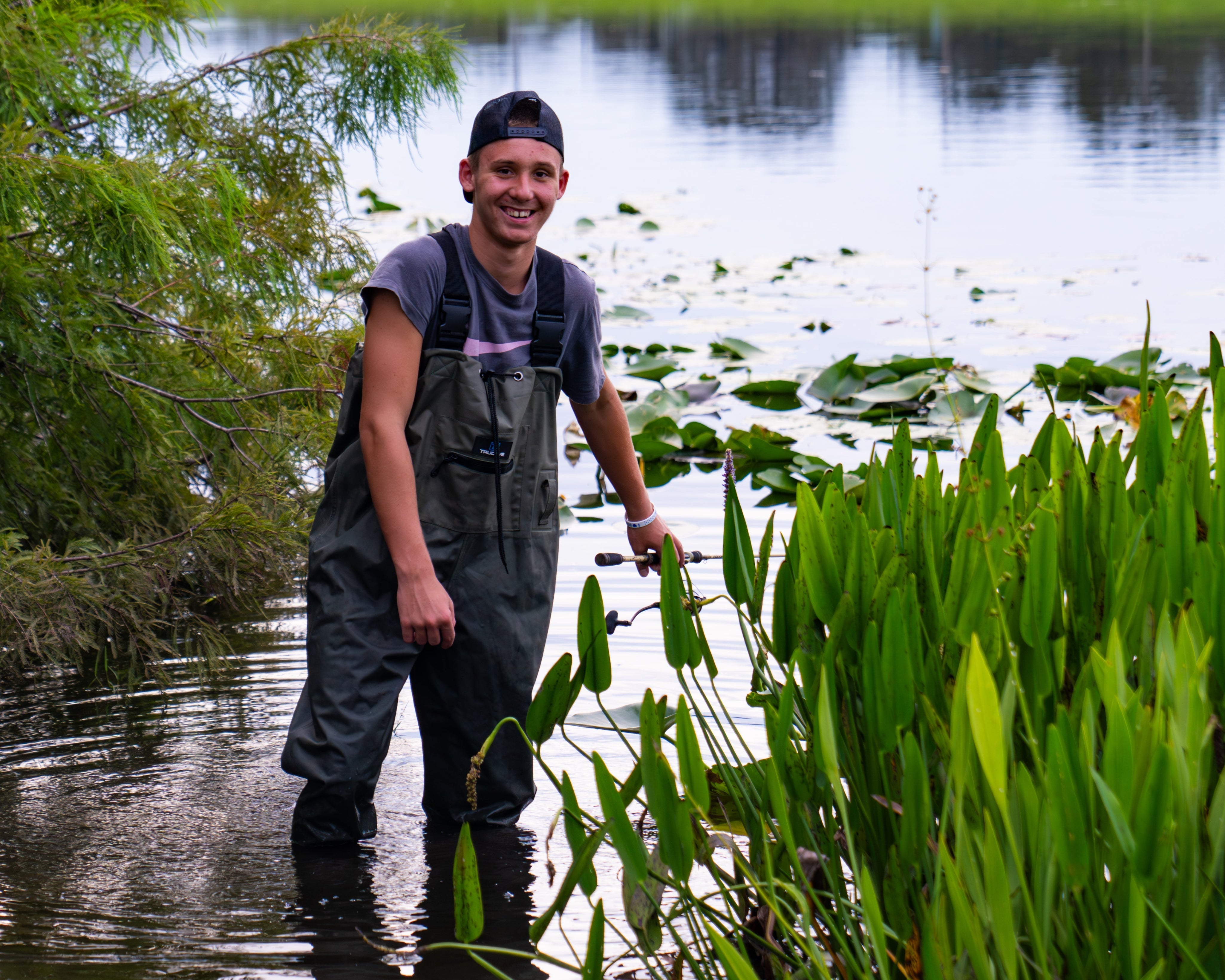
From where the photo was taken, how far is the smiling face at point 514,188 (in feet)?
9.42

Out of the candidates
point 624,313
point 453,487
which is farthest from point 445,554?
point 624,313

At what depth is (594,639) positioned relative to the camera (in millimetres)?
2062

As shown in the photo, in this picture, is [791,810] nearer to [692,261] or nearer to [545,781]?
[545,781]

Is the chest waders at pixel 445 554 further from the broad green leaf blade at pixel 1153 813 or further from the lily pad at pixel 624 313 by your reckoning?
the lily pad at pixel 624 313

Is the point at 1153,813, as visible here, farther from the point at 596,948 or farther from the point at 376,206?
the point at 376,206

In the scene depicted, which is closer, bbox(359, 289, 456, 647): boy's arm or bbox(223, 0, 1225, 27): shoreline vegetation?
bbox(359, 289, 456, 647): boy's arm

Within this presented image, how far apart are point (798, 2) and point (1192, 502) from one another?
46614mm

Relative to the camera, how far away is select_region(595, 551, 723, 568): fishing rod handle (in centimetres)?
252

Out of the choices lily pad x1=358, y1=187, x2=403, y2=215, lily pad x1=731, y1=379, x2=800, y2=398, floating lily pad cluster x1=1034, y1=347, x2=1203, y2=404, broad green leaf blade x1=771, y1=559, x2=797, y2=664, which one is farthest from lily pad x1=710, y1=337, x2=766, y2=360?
broad green leaf blade x1=771, y1=559, x2=797, y2=664

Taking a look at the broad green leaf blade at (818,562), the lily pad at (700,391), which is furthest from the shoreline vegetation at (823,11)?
the broad green leaf blade at (818,562)

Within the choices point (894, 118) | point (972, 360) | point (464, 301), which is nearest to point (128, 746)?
point (464, 301)

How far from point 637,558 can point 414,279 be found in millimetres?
703

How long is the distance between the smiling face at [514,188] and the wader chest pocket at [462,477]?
1.29ft

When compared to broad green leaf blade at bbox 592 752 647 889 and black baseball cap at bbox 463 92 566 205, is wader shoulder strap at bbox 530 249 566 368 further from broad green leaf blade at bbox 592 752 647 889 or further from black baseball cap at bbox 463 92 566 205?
broad green leaf blade at bbox 592 752 647 889
